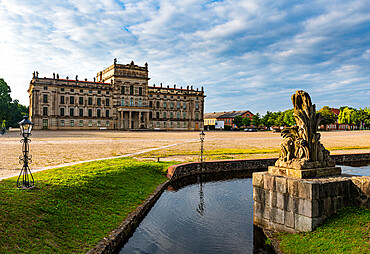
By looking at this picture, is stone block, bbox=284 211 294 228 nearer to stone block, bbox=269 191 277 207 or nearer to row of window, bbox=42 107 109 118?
stone block, bbox=269 191 277 207

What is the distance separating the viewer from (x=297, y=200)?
7207 millimetres

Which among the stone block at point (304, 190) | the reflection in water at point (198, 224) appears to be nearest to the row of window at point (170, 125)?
the reflection in water at point (198, 224)

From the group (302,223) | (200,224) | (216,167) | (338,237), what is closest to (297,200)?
(302,223)

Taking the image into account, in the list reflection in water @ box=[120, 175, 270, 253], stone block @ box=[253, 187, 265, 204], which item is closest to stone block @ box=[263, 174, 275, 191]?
stone block @ box=[253, 187, 265, 204]

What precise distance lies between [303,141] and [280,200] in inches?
75.9

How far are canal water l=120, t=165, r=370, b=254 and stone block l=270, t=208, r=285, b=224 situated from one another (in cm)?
72

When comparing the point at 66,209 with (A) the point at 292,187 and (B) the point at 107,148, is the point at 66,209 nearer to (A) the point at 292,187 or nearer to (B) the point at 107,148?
(A) the point at 292,187

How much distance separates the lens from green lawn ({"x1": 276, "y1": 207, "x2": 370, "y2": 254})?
230 inches

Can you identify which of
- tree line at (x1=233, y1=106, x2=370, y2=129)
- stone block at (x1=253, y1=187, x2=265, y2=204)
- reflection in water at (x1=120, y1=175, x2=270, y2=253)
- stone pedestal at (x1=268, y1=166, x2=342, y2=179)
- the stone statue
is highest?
tree line at (x1=233, y1=106, x2=370, y2=129)

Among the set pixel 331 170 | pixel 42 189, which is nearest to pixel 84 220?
pixel 42 189

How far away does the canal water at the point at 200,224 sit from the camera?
7.79 m

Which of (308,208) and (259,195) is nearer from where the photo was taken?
(308,208)

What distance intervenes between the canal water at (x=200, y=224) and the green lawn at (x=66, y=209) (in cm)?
96

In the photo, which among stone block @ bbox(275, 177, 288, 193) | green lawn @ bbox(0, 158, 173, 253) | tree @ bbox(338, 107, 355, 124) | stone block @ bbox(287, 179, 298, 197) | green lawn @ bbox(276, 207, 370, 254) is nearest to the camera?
green lawn @ bbox(276, 207, 370, 254)
